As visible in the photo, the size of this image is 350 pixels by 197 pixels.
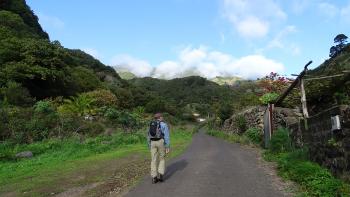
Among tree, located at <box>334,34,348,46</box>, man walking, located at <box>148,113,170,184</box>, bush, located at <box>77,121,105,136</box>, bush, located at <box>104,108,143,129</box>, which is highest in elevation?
tree, located at <box>334,34,348,46</box>

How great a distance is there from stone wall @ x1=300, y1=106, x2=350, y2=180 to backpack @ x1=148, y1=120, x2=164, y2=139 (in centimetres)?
449

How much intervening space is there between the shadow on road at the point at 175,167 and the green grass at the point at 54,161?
10.3 ft

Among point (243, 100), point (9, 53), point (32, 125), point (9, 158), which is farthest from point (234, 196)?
point (9, 53)

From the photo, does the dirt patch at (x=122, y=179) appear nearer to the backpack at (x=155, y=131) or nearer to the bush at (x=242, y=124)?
the backpack at (x=155, y=131)

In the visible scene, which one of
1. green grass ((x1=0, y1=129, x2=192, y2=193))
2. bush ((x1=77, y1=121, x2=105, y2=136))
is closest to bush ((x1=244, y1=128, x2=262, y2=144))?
green grass ((x1=0, y1=129, x2=192, y2=193))

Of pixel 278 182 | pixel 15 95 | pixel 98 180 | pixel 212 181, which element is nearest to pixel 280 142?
pixel 278 182

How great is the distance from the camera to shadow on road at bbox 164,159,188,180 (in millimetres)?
13578

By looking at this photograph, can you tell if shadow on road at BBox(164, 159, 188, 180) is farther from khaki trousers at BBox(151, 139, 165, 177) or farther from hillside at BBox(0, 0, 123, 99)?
hillside at BBox(0, 0, 123, 99)

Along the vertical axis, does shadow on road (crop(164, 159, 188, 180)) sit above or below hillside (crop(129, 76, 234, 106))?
below

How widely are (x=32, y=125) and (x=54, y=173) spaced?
41.9 feet

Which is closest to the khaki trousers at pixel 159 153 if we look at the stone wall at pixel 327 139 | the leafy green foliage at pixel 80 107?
the stone wall at pixel 327 139

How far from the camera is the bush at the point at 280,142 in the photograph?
16797 mm

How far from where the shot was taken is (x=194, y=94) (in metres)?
145

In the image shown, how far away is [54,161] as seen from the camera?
18172 mm
